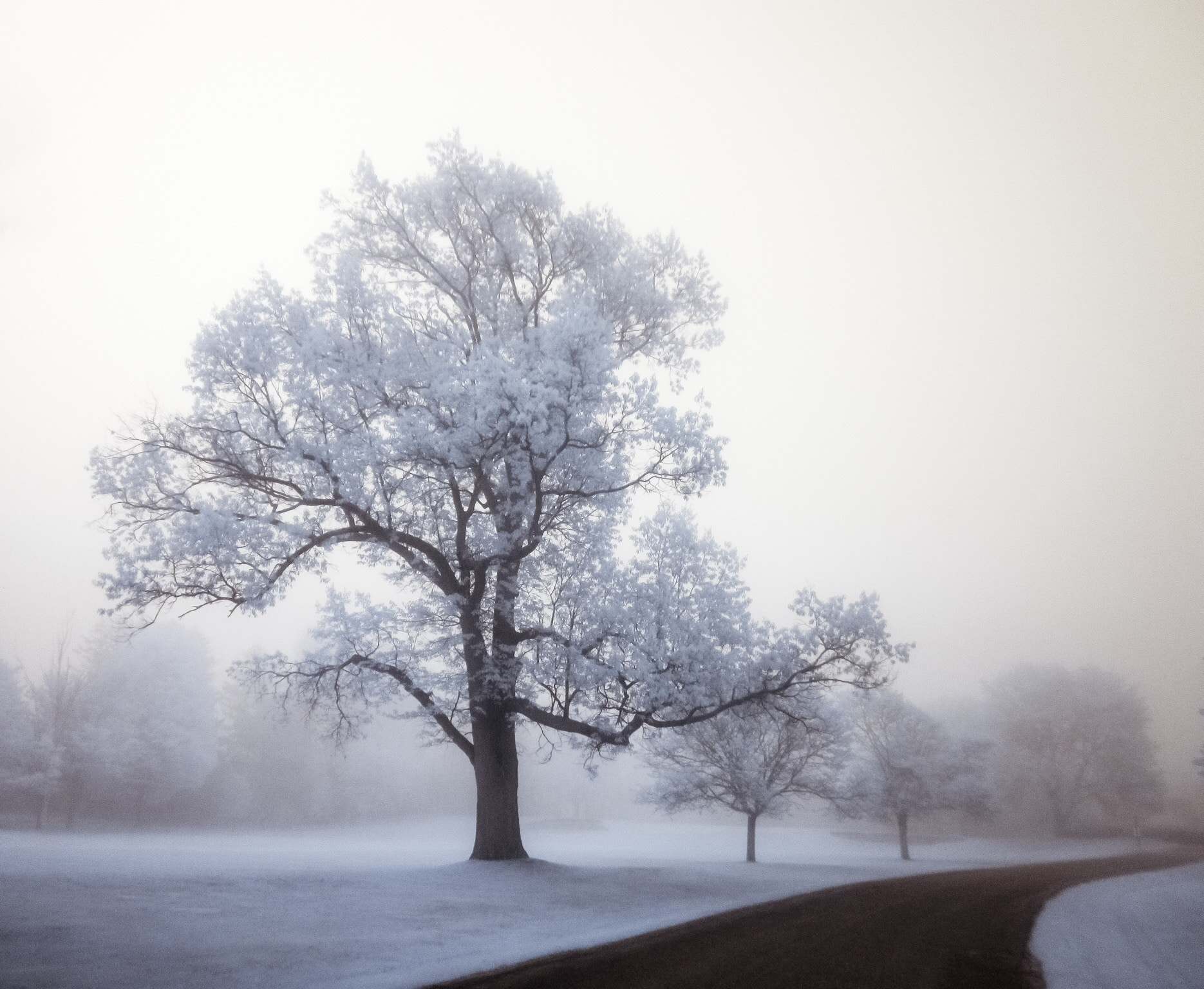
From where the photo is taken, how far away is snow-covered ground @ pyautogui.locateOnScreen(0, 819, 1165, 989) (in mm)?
6945

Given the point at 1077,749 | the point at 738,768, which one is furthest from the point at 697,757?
the point at 1077,749

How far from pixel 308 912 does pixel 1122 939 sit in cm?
1361

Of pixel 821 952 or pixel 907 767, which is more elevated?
pixel 821 952

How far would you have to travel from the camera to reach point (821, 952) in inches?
360

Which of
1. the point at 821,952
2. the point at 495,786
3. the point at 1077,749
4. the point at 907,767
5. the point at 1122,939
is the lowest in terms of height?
the point at 1077,749

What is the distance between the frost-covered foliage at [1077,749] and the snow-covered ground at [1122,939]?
47.4 metres

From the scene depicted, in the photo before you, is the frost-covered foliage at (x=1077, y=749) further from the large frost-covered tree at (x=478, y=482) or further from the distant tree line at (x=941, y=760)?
the large frost-covered tree at (x=478, y=482)

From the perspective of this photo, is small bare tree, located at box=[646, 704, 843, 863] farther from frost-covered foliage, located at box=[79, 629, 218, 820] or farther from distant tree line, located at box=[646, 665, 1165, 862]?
frost-covered foliage, located at box=[79, 629, 218, 820]

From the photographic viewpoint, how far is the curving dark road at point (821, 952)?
725cm

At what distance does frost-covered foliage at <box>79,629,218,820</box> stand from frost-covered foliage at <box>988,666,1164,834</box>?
65.9 metres

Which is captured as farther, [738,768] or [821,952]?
[738,768]

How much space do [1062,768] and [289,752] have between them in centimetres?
6951

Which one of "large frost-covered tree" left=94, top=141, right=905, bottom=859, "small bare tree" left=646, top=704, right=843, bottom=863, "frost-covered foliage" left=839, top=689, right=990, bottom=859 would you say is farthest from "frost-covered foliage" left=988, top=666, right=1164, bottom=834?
"large frost-covered tree" left=94, top=141, right=905, bottom=859

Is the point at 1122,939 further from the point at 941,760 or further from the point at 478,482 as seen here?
the point at 941,760
